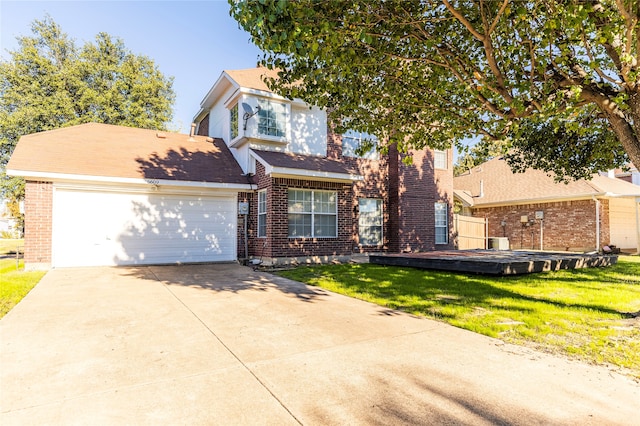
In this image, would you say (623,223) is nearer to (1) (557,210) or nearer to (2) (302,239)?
(1) (557,210)

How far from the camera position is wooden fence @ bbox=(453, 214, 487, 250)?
1764 centimetres

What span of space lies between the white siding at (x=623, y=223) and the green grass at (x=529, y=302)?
10.6m

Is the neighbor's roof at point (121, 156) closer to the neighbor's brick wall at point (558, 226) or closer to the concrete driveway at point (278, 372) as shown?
the concrete driveway at point (278, 372)

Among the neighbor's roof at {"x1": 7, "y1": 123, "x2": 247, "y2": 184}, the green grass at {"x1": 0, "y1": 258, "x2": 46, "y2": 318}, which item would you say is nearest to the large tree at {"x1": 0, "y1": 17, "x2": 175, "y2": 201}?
the neighbor's roof at {"x1": 7, "y1": 123, "x2": 247, "y2": 184}

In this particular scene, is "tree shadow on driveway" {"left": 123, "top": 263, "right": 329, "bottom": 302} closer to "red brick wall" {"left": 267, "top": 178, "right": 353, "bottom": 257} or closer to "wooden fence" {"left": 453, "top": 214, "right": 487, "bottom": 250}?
"red brick wall" {"left": 267, "top": 178, "right": 353, "bottom": 257}

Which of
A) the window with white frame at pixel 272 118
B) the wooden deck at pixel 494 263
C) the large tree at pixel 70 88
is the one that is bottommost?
the wooden deck at pixel 494 263

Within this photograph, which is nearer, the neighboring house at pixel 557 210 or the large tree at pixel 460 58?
the large tree at pixel 460 58

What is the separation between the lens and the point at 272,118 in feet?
44.7

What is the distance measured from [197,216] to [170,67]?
19.8m

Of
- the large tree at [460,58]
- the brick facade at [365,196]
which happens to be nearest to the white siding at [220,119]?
the brick facade at [365,196]

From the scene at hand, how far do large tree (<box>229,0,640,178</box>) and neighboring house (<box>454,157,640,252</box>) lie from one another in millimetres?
13913

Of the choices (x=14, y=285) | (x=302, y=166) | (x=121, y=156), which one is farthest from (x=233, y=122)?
(x=14, y=285)

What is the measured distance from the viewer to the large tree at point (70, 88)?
72.1 ft

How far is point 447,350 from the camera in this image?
4172 millimetres
